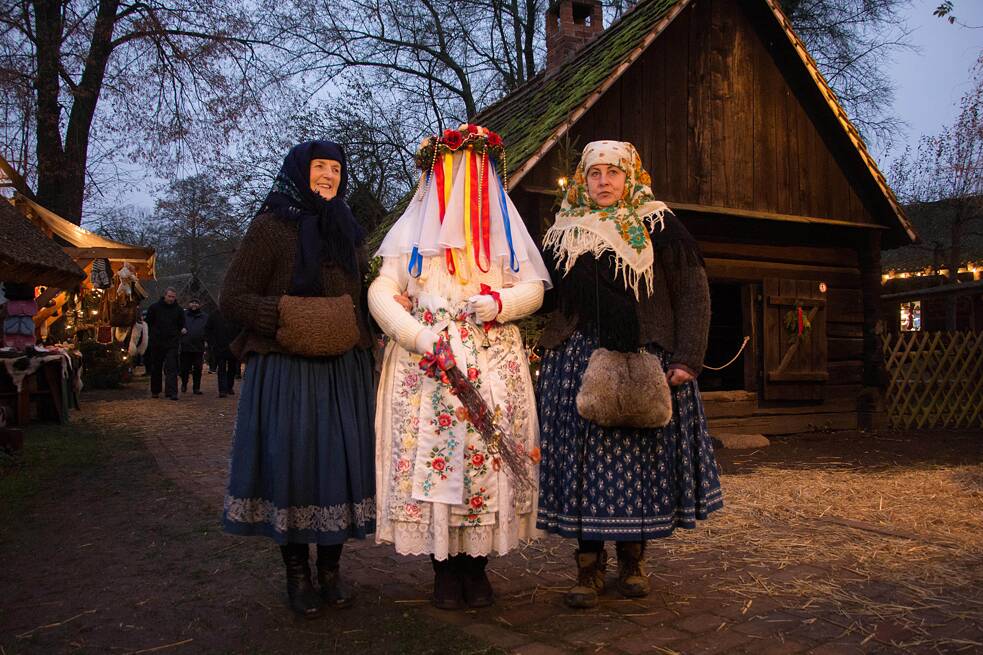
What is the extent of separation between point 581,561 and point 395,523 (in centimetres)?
80

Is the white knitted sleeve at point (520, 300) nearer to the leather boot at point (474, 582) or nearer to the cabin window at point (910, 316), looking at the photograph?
the leather boot at point (474, 582)

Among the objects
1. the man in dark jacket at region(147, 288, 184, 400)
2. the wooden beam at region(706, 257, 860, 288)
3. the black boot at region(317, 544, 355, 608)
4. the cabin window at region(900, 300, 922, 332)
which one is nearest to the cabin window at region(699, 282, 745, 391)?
the wooden beam at region(706, 257, 860, 288)

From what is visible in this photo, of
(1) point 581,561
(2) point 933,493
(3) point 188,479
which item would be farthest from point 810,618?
(3) point 188,479

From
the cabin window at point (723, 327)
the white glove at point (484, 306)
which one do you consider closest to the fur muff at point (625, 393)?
the white glove at point (484, 306)

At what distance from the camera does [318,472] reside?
3057 mm

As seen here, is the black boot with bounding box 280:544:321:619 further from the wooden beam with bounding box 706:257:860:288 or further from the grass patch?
the wooden beam with bounding box 706:257:860:288

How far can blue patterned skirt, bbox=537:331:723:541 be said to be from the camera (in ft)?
10.1

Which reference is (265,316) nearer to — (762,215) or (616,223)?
(616,223)

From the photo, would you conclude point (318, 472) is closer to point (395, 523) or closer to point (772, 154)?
point (395, 523)

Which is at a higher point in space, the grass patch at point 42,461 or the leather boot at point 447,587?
the leather boot at point 447,587

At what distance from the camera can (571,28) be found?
36.2 feet

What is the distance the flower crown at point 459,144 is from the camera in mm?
3312

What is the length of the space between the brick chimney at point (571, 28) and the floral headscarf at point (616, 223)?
7878mm

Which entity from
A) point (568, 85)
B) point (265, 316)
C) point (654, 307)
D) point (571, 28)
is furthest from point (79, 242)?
point (654, 307)
